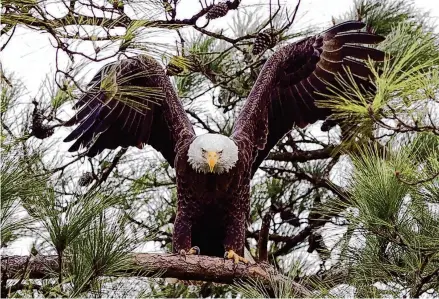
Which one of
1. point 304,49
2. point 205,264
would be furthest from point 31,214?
point 304,49

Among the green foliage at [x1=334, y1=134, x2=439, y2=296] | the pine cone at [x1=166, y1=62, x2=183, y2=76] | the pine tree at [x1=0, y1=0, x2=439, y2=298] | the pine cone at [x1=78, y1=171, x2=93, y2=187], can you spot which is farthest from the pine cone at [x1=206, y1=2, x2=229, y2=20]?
the pine cone at [x1=78, y1=171, x2=93, y2=187]

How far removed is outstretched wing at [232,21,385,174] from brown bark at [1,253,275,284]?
437 mm

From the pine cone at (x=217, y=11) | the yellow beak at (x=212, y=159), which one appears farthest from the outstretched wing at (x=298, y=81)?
the pine cone at (x=217, y=11)

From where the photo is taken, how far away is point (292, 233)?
263 centimetres

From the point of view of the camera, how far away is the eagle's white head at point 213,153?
6.54 feet

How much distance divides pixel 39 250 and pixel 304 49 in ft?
3.06

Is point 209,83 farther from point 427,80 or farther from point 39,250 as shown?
point 427,80

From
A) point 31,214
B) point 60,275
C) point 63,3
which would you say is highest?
point 63,3

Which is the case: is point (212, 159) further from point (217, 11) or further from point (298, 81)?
point (298, 81)

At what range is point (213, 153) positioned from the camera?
1982 mm

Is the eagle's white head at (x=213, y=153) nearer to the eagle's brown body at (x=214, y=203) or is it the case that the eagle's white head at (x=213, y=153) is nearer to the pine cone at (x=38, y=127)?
the eagle's brown body at (x=214, y=203)

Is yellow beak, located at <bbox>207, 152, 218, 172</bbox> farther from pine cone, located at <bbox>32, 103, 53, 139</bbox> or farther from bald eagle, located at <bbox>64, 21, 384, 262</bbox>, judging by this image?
pine cone, located at <bbox>32, 103, 53, 139</bbox>

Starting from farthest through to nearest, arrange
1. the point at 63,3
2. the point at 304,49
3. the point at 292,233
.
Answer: the point at 292,233, the point at 304,49, the point at 63,3

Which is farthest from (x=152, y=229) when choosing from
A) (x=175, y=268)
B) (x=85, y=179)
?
(x=85, y=179)
